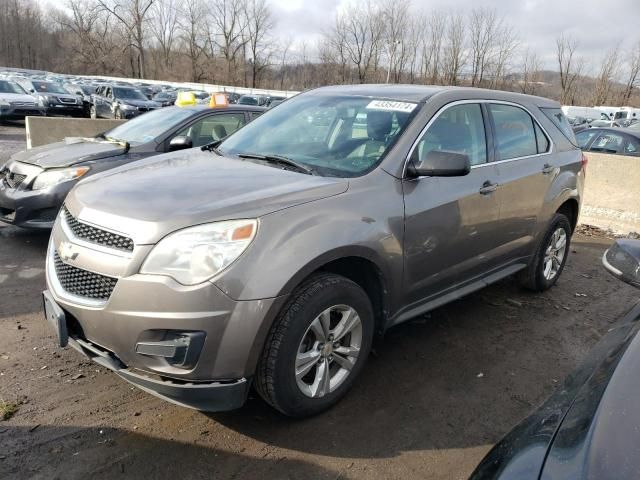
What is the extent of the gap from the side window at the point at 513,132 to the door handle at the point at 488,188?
0.32 metres

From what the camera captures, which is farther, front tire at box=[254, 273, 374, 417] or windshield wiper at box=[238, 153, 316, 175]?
windshield wiper at box=[238, 153, 316, 175]

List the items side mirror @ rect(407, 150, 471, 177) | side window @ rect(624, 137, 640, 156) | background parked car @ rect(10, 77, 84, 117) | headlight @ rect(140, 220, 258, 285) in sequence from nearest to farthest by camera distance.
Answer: headlight @ rect(140, 220, 258, 285)
side mirror @ rect(407, 150, 471, 177)
side window @ rect(624, 137, 640, 156)
background parked car @ rect(10, 77, 84, 117)

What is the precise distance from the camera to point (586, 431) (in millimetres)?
1423

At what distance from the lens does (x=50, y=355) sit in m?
3.41

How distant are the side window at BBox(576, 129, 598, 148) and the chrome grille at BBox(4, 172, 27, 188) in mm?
9722

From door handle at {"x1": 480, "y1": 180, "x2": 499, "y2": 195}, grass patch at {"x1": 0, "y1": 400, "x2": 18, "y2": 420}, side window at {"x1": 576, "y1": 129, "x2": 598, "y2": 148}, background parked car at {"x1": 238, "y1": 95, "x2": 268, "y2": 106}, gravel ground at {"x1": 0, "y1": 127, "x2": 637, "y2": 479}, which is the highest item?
background parked car at {"x1": 238, "y1": 95, "x2": 268, "y2": 106}

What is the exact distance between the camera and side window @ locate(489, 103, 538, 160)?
161 inches

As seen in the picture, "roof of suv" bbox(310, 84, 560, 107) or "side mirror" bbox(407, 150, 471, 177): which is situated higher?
"roof of suv" bbox(310, 84, 560, 107)

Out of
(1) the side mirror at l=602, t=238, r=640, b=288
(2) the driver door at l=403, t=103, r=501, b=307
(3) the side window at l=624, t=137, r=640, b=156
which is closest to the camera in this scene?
(1) the side mirror at l=602, t=238, r=640, b=288

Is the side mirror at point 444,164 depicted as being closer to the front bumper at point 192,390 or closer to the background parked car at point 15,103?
the front bumper at point 192,390

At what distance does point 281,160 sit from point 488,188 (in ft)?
5.13

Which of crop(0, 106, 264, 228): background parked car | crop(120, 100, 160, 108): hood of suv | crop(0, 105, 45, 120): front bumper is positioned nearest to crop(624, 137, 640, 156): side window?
crop(0, 106, 264, 228): background parked car

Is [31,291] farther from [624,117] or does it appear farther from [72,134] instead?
[624,117]

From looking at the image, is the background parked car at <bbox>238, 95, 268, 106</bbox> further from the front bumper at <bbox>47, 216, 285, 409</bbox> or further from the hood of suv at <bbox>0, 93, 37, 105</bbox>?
the front bumper at <bbox>47, 216, 285, 409</bbox>
